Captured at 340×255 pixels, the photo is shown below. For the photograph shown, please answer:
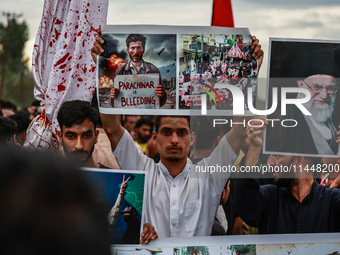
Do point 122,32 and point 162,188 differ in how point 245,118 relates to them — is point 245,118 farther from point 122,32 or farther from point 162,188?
point 122,32

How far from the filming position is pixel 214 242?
8.86 ft

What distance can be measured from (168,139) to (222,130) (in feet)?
0.86

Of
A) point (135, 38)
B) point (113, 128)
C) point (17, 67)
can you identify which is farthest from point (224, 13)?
point (17, 67)

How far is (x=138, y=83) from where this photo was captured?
267cm

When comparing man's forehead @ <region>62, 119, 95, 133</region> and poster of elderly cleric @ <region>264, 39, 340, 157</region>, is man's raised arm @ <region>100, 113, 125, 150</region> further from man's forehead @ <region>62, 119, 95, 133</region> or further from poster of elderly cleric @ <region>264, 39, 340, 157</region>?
Result: poster of elderly cleric @ <region>264, 39, 340, 157</region>

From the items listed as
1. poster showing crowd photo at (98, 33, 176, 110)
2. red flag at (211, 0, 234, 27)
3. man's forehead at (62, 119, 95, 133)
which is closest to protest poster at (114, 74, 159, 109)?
poster showing crowd photo at (98, 33, 176, 110)

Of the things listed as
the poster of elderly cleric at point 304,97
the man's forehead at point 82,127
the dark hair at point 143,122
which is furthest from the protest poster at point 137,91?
the dark hair at point 143,122

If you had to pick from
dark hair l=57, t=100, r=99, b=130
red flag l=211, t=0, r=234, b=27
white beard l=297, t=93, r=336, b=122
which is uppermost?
red flag l=211, t=0, r=234, b=27

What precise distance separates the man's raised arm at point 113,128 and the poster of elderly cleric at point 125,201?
146 millimetres

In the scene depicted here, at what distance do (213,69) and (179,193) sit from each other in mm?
607

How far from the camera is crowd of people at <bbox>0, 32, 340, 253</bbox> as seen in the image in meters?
2.69

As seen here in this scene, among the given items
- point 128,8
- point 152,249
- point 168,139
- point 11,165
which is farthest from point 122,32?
point 11,165

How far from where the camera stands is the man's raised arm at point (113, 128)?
2697 millimetres

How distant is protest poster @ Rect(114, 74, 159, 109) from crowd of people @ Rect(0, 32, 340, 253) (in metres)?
0.09
